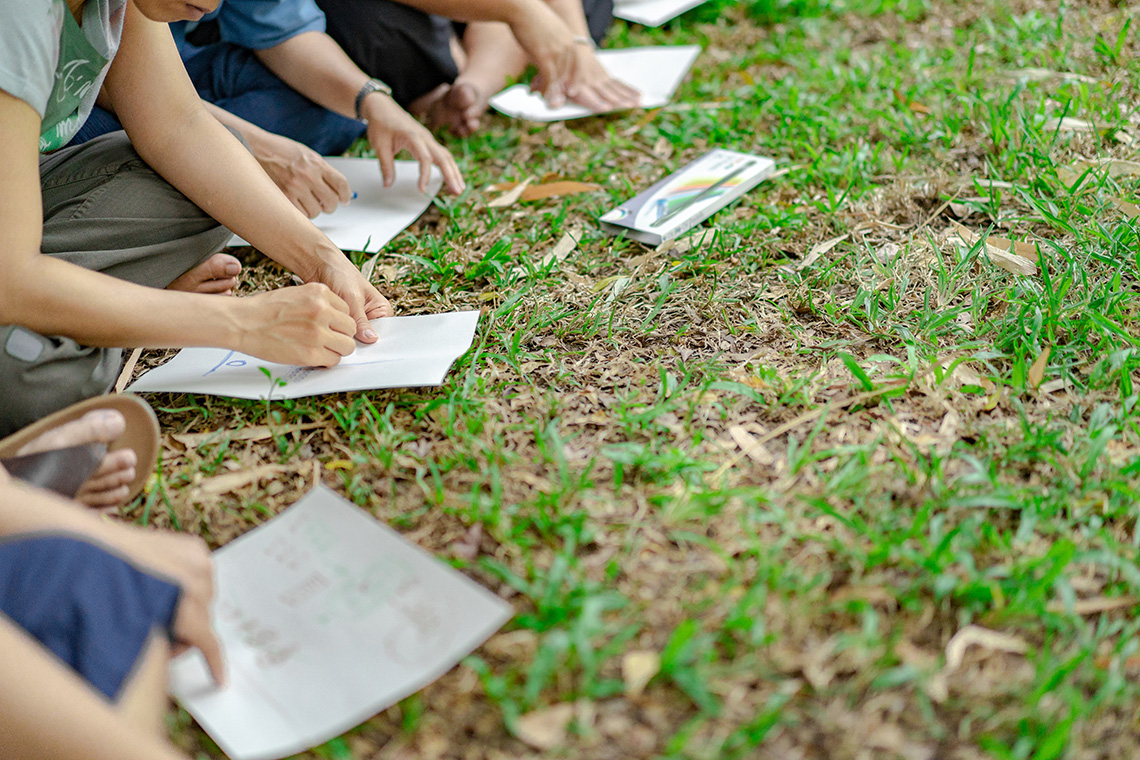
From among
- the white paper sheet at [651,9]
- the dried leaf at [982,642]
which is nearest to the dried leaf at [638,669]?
the dried leaf at [982,642]

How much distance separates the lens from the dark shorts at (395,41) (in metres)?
1.93

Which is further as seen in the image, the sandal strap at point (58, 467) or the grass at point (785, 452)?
the sandal strap at point (58, 467)

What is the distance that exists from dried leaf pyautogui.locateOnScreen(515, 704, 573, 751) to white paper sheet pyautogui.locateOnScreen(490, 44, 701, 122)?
151 cm

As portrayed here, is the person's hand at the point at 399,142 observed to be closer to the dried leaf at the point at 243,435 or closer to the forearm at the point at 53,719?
the dried leaf at the point at 243,435

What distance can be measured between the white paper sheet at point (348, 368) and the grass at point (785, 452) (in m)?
0.03

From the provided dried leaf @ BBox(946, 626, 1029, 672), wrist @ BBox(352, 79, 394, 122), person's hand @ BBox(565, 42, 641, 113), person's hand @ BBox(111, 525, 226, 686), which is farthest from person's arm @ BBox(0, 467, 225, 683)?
person's hand @ BBox(565, 42, 641, 113)

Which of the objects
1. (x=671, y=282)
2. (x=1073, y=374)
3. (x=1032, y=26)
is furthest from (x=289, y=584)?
(x=1032, y=26)

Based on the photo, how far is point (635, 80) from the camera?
7.14ft

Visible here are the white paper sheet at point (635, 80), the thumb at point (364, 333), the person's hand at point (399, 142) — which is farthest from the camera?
the white paper sheet at point (635, 80)

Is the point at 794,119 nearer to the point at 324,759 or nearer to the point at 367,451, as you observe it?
the point at 367,451

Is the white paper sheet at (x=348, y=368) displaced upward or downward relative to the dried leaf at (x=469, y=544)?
upward

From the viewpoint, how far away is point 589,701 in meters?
0.80

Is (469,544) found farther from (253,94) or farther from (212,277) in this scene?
(253,94)

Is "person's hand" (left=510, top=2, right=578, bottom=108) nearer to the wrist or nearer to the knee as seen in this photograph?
the wrist
